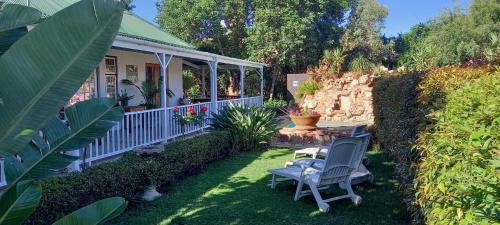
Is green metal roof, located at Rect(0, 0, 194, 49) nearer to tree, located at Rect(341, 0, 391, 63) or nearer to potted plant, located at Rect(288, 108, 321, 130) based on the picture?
potted plant, located at Rect(288, 108, 321, 130)

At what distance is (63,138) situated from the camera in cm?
187

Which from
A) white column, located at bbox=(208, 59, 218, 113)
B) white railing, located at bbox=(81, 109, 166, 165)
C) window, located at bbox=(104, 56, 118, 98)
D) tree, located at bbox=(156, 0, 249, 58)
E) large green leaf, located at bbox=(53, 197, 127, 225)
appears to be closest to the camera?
large green leaf, located at bbox=(53, 197, 127, 225)

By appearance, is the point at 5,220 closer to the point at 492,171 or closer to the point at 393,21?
the point at 492,171

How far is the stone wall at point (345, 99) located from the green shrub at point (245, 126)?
31.4 feet

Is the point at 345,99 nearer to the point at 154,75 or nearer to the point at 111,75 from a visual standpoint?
the point at 154,75

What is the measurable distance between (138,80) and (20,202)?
43.7ft

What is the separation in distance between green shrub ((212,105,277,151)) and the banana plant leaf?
30.7ft

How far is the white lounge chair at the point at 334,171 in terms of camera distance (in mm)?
6017

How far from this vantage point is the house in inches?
339

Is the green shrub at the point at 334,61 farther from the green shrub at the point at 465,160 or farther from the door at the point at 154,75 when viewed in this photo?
the green shrub at the point at 465,160

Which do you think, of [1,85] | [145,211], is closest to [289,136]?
[145,211]

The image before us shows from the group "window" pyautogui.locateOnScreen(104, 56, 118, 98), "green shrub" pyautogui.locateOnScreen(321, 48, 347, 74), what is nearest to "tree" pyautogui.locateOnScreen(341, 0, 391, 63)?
"green shrub" pyautogui.locateOnScreen(321, 48, 347, 74)

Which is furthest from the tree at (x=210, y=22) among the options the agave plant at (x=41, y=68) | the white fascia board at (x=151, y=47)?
the agave plant at (x=41, y=68)

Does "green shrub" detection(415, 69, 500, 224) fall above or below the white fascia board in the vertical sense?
below
